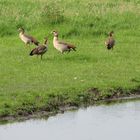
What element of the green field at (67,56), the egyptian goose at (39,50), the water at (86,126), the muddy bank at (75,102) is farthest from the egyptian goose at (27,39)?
the water at (86,126)

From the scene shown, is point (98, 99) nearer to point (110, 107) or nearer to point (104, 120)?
point (110, 107)

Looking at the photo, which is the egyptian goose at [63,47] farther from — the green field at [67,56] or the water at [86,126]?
the water at [86,126]

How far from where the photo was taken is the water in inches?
551

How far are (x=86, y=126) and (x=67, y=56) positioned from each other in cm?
609

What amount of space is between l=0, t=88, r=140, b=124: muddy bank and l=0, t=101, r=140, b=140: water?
236 millimetres

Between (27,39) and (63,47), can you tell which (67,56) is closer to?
(63,47)

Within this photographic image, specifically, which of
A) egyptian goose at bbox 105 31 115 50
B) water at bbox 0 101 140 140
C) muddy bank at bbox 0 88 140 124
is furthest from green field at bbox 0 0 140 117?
water at bbox 0 101 140 140

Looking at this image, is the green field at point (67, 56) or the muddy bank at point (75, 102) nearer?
the muddy bank at point (75, 102)

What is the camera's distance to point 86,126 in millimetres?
14977

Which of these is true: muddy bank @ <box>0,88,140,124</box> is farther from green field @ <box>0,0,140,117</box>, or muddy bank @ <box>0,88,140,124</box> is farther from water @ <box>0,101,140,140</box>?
water @ <box>0,101,140,140</box>

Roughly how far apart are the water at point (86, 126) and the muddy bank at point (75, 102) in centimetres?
24

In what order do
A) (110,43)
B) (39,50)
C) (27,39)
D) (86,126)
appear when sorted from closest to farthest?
(86,126)
(39,50)
(110,43)
(27,39)

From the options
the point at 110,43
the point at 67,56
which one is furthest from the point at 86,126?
the point at 110,43

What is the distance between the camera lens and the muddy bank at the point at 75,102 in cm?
1557
